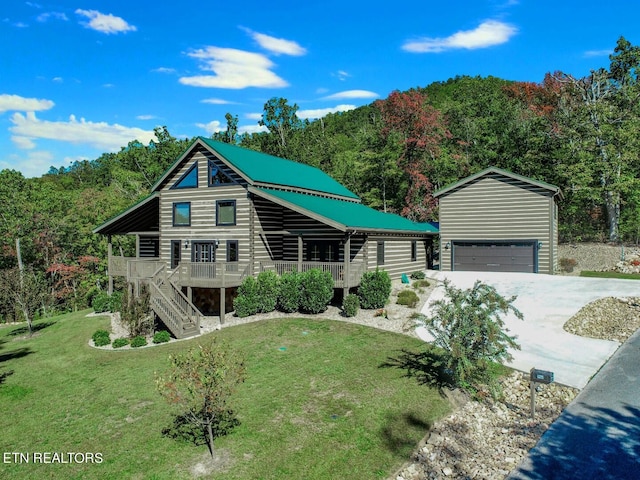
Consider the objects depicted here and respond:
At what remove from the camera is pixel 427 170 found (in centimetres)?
4828

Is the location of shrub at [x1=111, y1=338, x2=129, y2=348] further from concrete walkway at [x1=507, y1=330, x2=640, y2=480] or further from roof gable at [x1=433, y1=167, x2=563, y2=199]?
roof gable at [x1=433, y1=167, x2=563, y2=199]

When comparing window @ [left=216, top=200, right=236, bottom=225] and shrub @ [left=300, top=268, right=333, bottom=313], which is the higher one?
window @ [left=216, top=200, right=236, bottom=225]

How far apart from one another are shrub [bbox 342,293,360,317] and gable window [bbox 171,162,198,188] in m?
11.8

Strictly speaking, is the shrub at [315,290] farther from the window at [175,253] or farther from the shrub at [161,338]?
the window at [175,253]

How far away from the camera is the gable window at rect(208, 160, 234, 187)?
2539 cm

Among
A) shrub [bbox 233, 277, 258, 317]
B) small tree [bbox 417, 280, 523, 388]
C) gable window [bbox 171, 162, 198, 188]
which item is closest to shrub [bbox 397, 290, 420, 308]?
shrub [bbox 233, 277, 258, 317]

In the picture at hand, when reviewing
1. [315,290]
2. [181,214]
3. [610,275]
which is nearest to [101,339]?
[181,214]

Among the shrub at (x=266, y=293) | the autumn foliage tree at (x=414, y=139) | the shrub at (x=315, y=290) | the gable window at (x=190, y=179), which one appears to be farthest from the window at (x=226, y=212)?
the autumn foliage tree at (x=414, y=139)

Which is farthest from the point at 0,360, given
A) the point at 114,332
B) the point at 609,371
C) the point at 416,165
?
the point at 416,165

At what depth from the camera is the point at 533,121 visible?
4531 cm

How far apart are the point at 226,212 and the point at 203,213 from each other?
1650 millimetres

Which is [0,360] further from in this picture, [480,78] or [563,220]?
[480,78]

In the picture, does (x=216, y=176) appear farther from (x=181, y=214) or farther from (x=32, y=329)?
(x=32, y=329)

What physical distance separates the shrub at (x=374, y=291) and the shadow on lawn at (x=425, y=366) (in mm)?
5534
